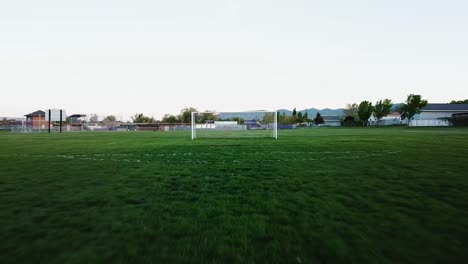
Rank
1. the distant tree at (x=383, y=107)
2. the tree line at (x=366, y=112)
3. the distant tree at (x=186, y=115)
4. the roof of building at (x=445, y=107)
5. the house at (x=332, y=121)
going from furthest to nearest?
the house at (x=332, y=121) < the roof of building at (x=445, y=107) < the distant tree at (x=186, y=115) < the distant tree at (x=383, y=107) < the tree line at (x=366, y=112)

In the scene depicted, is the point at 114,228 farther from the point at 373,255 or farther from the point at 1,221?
the point at 373,255

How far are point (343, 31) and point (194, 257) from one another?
2124 cm

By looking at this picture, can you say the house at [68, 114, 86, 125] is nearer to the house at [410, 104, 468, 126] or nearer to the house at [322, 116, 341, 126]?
the house at [322, 116, 341, 126]

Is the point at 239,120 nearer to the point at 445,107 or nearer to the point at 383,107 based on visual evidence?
the point at 383,107

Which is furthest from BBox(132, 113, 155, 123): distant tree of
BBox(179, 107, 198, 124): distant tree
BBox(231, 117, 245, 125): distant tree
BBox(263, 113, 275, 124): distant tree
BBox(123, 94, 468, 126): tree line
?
BBox(263, 113, 275, 124): distant tree

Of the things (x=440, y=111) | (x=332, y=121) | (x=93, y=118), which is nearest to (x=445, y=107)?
(x=440, y=111)

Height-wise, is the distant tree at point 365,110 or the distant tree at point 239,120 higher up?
the distant tree at point 365,110

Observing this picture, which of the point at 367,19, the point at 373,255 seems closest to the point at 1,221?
the point at 373,255

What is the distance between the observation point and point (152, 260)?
2141 millimetres

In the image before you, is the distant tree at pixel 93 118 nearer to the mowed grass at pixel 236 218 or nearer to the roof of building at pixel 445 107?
the mowed grass at pixel 236 218

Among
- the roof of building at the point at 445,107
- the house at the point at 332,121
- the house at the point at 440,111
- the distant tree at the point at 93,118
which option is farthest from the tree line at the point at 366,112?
the house at the point at 332,121

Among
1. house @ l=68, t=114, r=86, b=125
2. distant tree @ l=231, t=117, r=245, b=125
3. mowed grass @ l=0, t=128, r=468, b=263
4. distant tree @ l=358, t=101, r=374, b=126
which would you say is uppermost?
distant tree @ l=358, t=101, r=374, b=126

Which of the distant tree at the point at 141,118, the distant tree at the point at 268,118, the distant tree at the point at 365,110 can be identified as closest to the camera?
the distant tree at the point at 268,118

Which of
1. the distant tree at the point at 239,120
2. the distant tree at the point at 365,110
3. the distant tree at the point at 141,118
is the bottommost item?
the distant tree at the point at 239,120
